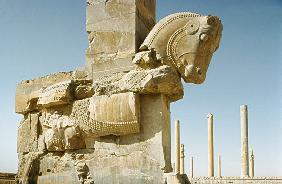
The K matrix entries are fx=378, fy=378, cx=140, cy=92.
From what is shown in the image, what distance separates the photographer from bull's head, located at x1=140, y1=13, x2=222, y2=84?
416 centimetres

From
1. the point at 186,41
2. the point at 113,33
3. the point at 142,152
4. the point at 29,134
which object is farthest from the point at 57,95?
the point at 186,41

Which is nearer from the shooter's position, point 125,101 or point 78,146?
point 125,101

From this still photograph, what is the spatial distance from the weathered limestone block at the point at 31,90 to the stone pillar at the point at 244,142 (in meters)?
18.9

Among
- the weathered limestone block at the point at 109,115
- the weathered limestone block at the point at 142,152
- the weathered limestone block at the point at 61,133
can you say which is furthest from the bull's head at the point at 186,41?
the weathered limestone block at the point at 61,133

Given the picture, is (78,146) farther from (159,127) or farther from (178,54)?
(178,54)

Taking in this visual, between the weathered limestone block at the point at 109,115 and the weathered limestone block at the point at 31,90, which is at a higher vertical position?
the weathered limestone block at the point at 31,90

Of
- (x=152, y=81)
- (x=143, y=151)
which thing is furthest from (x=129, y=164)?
(x=152, y=81)

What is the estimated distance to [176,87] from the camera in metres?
4.15

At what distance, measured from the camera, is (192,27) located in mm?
4172

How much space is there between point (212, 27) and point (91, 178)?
7.20 feet

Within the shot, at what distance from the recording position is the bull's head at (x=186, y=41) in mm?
4156

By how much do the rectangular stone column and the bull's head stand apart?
0.31 meters

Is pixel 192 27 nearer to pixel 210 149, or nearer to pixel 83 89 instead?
pixel 83 89

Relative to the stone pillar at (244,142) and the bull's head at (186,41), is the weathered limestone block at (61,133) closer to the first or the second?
the bull's head at (186,41)
